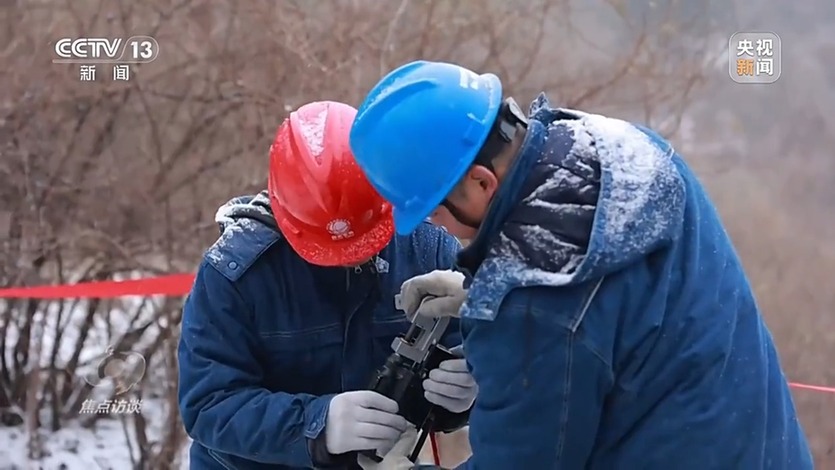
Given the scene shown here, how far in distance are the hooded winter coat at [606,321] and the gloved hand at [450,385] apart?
237 millimetres

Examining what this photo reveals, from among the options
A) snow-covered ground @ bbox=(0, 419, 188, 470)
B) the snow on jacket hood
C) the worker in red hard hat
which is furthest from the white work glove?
snow-covered ground @ bbox=(0, 419, 188, 470)

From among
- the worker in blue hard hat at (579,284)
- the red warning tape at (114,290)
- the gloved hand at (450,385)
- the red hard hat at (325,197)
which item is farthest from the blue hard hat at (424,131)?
the red warning tape at (114,290)

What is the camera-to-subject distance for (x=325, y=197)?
1.17m

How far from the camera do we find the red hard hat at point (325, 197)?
117cm

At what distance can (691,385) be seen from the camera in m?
0.90

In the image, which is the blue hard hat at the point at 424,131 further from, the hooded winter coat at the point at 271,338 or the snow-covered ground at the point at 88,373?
the snow-covered ground at the point at 88,373

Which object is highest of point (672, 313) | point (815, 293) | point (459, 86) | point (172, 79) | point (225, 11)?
point (225, 11)

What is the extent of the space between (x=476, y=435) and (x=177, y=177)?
1.77 meters

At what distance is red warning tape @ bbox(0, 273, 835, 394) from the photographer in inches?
96.7

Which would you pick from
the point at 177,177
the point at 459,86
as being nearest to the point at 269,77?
the point at 177,177

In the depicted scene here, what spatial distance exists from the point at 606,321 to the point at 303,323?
55cm

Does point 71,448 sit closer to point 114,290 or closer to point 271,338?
point 114,290

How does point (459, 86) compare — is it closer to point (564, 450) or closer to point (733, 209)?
point (564, 450)

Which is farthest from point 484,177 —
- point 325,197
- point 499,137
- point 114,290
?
point 114,290
